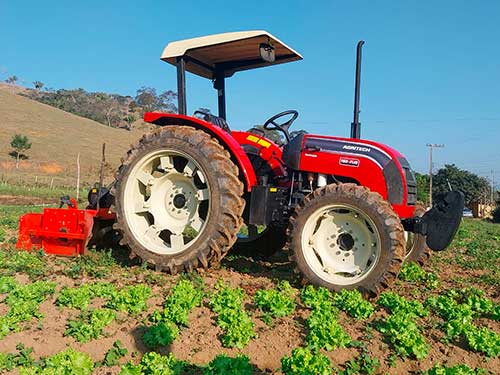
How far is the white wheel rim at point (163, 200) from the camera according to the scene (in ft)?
17.4

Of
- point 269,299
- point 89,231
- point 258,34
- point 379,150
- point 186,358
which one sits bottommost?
point 186,358

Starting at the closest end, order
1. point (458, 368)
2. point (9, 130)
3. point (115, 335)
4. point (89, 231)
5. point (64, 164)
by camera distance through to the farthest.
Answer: point (458, 368)
point (115, 335)
point (89, 231)
point (64, 164)
point (9, 130)

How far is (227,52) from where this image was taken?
5973 mm

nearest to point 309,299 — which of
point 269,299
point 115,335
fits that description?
point 269,299

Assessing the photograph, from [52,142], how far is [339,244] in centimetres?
5533

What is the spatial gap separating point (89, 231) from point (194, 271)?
1.53 metres

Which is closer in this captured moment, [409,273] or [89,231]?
[409,273]

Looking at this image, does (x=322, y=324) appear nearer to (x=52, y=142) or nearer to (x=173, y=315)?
(x=173, y=315)

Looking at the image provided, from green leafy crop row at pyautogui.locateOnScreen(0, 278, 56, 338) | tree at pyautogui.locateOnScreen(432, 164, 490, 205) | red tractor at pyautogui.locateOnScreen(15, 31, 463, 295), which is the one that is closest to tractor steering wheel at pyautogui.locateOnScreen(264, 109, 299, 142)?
red tractor at pyautogui.locateOnScreen(15, 31, 463, 295)

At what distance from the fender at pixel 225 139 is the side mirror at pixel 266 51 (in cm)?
106

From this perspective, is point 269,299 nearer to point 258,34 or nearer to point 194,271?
point 194,271

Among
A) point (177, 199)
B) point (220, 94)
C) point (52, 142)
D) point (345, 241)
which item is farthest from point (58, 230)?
point (52, 142)

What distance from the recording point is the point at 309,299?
13.4 feet

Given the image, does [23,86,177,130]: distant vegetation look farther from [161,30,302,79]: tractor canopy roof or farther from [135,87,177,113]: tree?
[161,30,302,79]: tractor canopy roof
